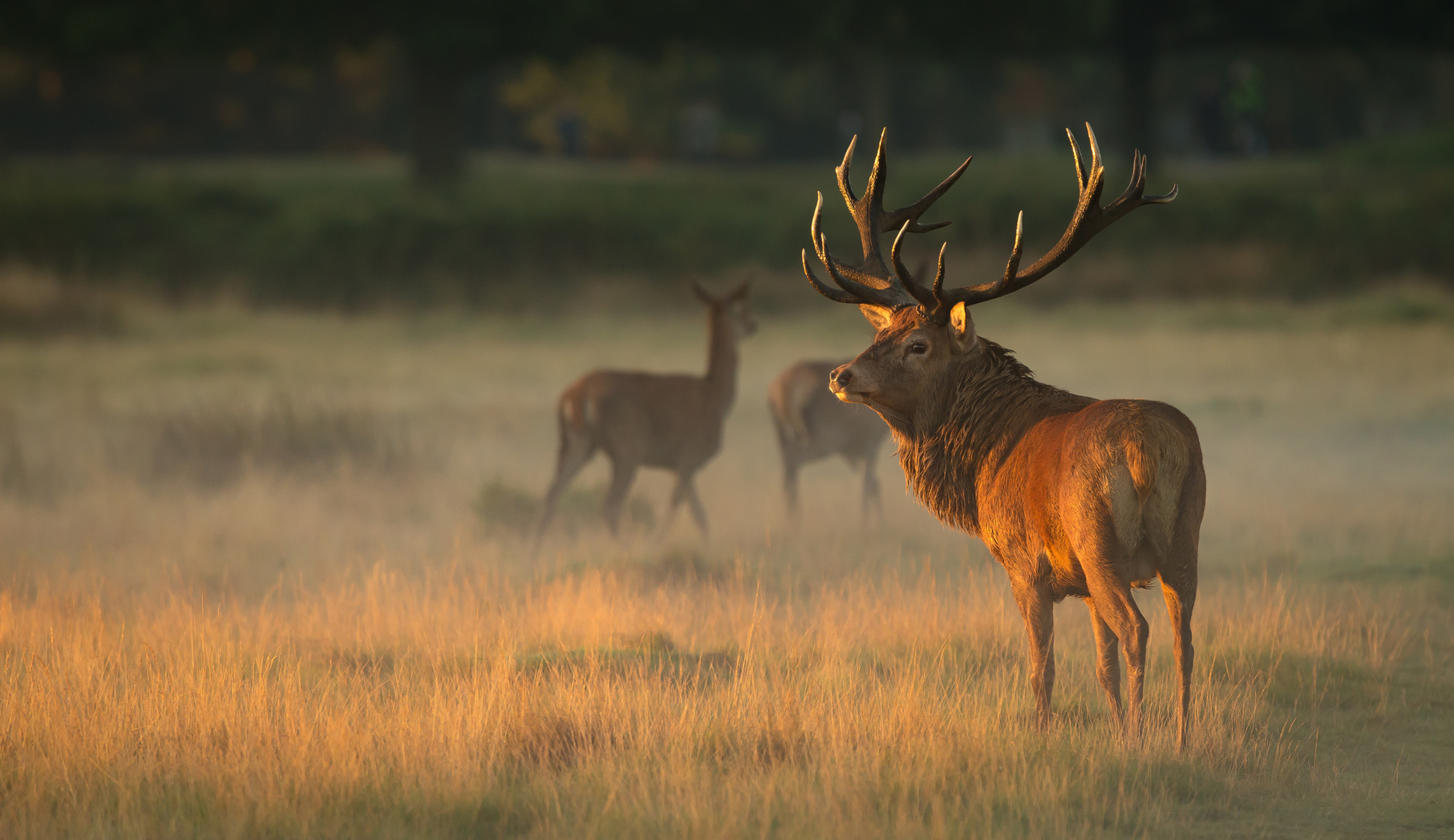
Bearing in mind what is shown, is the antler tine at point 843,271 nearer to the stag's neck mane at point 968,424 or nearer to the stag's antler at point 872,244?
the stag's antler at point 872,244

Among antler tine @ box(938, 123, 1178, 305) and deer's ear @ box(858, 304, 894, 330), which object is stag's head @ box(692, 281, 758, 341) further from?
antler tine @ box(938, 123, 1178, 305)

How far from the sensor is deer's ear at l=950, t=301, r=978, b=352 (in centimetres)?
631

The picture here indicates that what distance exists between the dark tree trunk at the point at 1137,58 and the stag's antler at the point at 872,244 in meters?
24.4

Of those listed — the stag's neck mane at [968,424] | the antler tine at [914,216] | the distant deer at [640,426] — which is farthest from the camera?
the distant deer at [640,426]

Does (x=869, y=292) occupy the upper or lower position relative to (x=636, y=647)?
upper

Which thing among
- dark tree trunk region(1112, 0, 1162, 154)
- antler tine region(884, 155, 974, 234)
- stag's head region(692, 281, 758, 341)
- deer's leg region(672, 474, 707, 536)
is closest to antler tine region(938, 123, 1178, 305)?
antler tine region(884, 155, 974, 234)

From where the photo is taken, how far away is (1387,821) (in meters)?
5.57

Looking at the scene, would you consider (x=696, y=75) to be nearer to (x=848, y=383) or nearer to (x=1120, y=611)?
(x=848, y=383)

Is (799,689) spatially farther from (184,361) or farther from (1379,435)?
(184,361)

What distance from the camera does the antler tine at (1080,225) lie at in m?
6.32

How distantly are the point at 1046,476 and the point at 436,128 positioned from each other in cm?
2633

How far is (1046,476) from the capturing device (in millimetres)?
5895

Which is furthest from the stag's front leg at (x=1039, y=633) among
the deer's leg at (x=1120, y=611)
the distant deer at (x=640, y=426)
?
the distant deer at (x=640, y=426)

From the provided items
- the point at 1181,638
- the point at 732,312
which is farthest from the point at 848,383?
the point at 732,312
